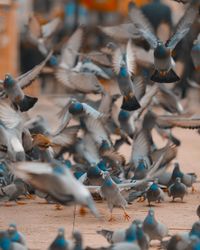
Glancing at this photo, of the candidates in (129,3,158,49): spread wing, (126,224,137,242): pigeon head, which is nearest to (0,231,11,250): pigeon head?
(126,224,137,242): pigeon head

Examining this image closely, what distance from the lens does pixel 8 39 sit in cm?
2423

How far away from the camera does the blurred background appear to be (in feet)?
75.7

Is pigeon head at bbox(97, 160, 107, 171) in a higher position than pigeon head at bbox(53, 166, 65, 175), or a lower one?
lower

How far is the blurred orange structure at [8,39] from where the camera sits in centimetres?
2317

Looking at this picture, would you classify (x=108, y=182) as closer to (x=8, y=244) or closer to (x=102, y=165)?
(x=102, y=165)

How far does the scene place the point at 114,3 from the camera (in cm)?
3288

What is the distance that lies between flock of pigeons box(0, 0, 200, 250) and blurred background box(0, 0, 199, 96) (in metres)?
1.98

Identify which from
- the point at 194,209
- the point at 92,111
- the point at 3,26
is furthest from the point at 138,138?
the point at 3,26

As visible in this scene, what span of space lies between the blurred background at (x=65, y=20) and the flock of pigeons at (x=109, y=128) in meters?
1.98

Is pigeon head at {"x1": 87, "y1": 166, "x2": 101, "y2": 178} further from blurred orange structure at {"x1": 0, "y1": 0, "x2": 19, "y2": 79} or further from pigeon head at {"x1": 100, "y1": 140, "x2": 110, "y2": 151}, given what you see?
blurred orange structure at {"x1": 0, "y1": 0, "x2": 19, "y2": 79}

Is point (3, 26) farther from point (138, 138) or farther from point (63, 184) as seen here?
point (63, 184)

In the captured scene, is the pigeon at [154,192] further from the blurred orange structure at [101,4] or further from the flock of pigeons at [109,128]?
the blurred orange structure at [101,4]

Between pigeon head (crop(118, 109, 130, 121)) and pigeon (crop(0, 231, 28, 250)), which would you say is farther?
pigeon head (crop(118, 109, 130, 121))

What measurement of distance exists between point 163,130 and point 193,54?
227 centimetres
